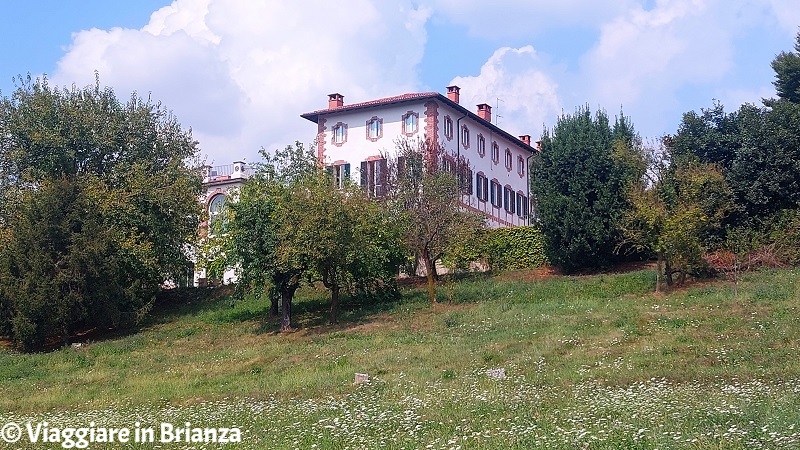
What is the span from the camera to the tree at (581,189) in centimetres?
4053

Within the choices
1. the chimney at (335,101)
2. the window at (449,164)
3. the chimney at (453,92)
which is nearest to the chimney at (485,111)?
the chimney at (453,92)

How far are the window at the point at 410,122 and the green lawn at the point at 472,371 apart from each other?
47.1ft

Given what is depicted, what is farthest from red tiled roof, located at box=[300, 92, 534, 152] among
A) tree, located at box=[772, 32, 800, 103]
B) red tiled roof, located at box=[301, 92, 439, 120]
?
tree, located at box=[772, 32, 800, 103]

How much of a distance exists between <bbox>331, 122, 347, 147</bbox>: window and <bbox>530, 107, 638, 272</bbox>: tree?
16.0 metres

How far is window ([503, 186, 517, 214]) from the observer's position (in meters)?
62.0

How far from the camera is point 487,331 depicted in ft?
95.4

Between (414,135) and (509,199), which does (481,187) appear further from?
(414,135)

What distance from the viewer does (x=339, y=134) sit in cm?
5606

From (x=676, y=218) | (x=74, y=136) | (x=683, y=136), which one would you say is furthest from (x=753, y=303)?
(x=74, y=136)

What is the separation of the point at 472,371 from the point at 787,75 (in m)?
33.3

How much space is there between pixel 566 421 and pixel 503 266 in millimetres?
31084

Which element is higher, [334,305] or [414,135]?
[414,135]

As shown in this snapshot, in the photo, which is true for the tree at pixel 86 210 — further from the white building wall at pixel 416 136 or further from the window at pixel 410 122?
the window at pixel 410 122

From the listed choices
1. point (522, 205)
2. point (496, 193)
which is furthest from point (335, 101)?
point (522, 205)
